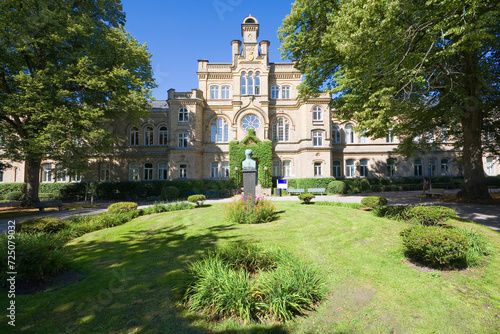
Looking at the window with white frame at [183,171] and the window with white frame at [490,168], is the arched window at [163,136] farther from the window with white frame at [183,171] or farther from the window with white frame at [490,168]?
the window with white frame at [490,168]

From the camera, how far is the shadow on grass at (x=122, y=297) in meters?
2.92

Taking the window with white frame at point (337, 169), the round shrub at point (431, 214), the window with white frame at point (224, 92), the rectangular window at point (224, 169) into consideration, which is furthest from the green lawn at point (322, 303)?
the window with white frame at point (224, 92)

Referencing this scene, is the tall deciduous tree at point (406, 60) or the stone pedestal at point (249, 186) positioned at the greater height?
the tall deciduous tree at point (406, 60)

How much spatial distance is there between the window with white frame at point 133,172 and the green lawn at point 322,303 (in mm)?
22536

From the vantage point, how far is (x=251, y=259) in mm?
4453

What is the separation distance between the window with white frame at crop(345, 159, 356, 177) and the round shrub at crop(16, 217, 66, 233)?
2906 cm

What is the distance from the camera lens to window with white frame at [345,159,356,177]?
28.4 metres

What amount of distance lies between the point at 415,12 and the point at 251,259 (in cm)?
1041

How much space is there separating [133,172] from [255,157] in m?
16.2

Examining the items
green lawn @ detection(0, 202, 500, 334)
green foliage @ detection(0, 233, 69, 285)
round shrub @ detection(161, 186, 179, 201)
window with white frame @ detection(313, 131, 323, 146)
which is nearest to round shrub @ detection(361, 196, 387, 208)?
green lawn @ detection(0, 202, 500, 334)

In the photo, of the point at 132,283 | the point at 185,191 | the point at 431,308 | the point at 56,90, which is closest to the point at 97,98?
the point at 56,90

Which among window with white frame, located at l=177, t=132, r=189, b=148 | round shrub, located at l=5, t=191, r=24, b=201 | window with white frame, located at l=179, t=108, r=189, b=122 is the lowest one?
round shrub, located at l=5, t=191, r=24, b=201

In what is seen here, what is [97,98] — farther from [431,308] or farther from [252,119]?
[431,308]

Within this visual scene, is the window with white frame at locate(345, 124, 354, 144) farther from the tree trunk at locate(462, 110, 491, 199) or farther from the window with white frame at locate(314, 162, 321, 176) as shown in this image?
the tree trunk at locate(462, 110, 491, 199)
